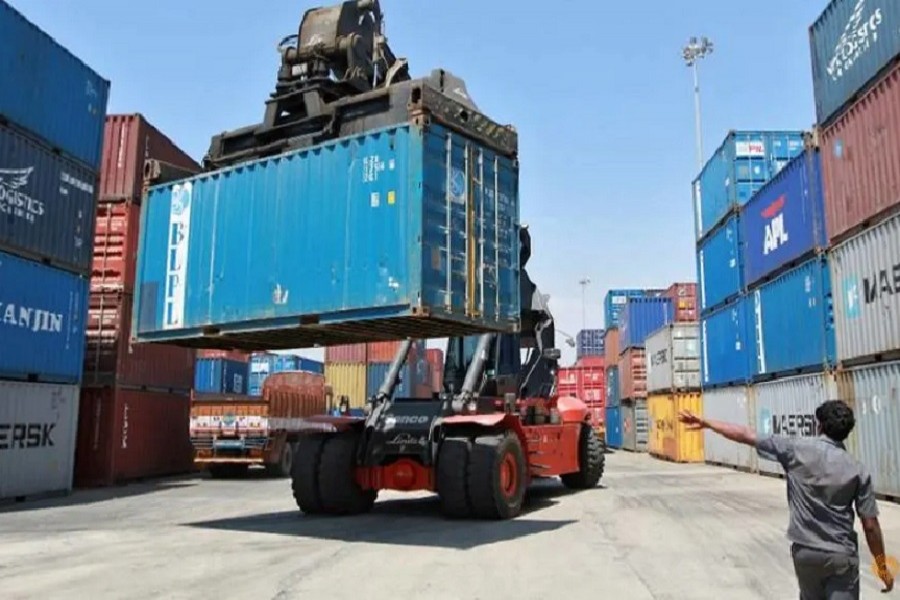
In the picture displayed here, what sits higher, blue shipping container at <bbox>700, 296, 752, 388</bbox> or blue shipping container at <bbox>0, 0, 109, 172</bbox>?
blue shipping container at <bbox>0, 0, 109, 172</bbox>

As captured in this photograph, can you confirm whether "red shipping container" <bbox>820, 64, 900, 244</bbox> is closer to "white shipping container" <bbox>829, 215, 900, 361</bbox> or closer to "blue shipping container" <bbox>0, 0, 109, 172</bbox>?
"white shipping container" <bbox>829, 215, 900, 361</bbox>

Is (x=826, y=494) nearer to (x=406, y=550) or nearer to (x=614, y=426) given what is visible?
(x=406, y=550)

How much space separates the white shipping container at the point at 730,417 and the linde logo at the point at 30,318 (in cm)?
1573

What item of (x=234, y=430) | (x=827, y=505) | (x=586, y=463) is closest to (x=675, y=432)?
(x=586, y=463)

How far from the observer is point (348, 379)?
119ft

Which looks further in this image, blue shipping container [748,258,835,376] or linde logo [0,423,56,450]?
blue shipping container [748,258,835,376]

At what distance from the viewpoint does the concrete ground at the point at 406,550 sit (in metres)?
6.83

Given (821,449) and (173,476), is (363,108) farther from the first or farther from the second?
(173,476)

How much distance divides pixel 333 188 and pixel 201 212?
2.30 m

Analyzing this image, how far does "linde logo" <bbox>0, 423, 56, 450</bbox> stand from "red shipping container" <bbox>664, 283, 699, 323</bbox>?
2303 centimetres

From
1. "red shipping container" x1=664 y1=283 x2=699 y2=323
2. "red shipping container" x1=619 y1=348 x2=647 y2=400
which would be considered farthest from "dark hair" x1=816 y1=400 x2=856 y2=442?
"red shipping container" x1=619 y1=348 x2=647 y2=400

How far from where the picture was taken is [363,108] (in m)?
9.70

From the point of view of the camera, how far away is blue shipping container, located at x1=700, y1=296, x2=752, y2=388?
68.8 feet

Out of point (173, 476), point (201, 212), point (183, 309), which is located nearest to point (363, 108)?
point (201, 212)
